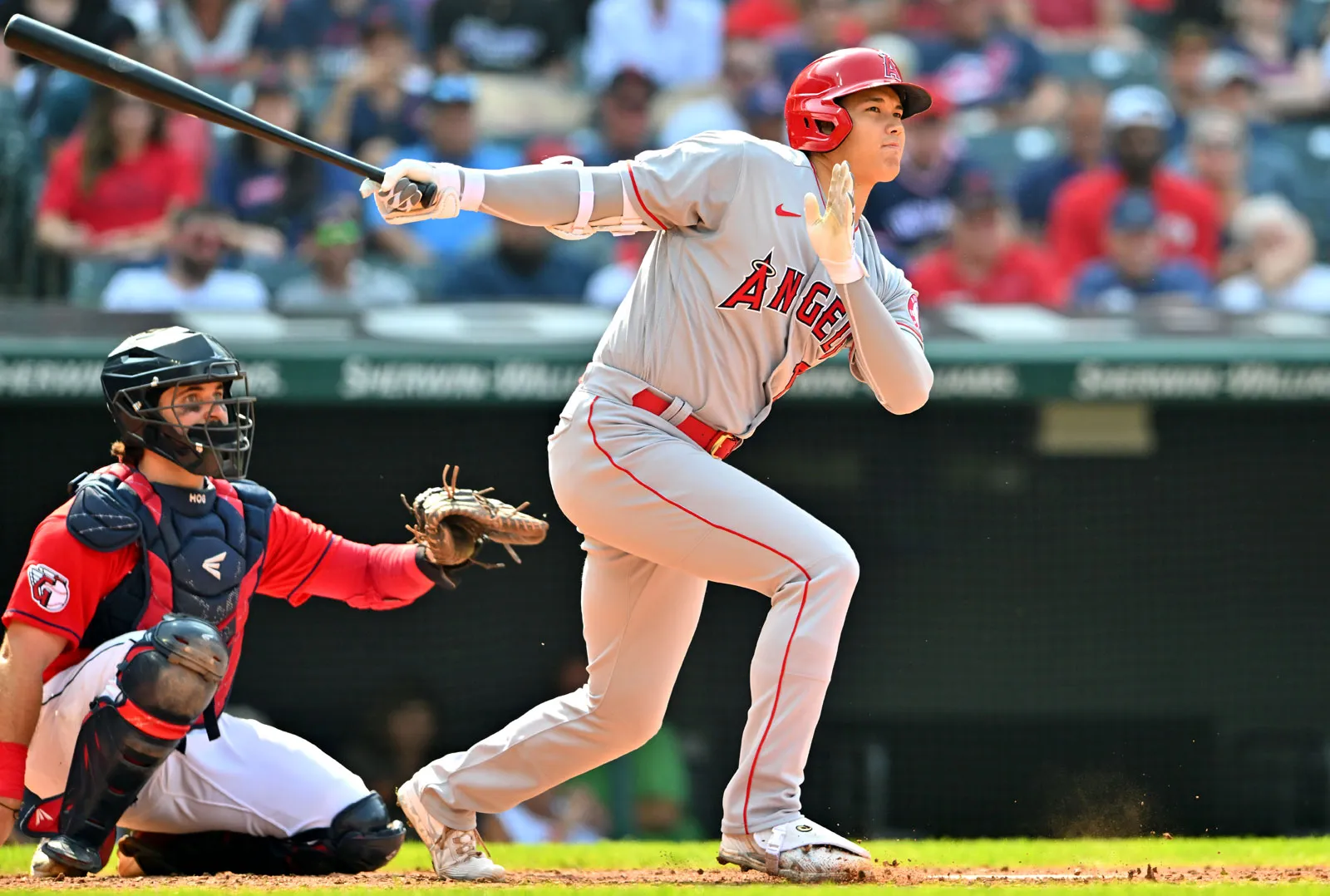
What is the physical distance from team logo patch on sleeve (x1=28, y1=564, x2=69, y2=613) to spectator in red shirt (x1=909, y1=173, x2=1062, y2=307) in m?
4.99

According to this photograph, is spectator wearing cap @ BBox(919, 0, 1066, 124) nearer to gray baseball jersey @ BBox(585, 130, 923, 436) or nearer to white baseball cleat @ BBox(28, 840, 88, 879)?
gray baseball jersey @ BBox(585, 130, 923, 436)

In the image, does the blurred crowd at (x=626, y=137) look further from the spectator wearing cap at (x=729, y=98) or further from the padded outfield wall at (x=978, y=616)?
the padded outfield wall at (x=978, y=616)

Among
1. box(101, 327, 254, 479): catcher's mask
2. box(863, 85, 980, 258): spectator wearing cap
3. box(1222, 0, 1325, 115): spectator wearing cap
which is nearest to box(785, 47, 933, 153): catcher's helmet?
box(101, 327, 254, 479): catcher's mask

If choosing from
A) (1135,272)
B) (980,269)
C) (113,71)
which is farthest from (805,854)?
(1135,272)

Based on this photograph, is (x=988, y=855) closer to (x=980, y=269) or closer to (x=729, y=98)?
(x=980, y=269)

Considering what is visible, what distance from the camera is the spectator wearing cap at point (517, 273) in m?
7.64

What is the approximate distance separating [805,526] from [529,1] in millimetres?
6408

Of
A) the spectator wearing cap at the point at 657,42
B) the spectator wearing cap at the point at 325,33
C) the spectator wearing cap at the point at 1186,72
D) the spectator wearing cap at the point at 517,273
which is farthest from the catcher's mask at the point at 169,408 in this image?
the spectator wearing cap at the point at 1186,72

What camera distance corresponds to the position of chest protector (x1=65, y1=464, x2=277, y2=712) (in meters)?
3.60

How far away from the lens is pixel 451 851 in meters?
3.74

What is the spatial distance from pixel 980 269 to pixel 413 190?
16.4 feet

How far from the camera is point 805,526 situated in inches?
137

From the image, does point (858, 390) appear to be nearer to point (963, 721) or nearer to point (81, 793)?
point (963, 721)

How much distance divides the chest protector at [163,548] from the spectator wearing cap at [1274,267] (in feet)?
17.9
